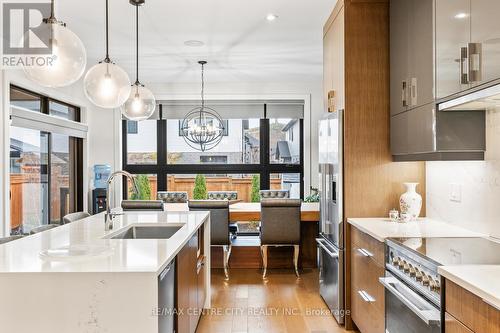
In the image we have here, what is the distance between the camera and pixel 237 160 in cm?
722

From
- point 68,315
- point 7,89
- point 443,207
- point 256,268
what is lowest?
point 256,268

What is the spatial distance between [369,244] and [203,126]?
3.87 m

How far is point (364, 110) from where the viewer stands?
324 centimetres

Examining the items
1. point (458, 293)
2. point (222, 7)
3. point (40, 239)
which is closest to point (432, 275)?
point (458, 293)

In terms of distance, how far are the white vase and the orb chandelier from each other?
11.5 feet

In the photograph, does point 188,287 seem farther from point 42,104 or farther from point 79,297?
point 42,104

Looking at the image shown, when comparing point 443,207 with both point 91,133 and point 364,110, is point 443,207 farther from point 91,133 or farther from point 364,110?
point 91,133

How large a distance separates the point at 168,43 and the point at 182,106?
7.76ft

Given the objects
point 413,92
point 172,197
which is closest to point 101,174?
point 172,197

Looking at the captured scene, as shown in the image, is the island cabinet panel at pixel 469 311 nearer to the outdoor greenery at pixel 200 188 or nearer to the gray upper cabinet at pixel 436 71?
the gray upper cabinet at pixel 436 71

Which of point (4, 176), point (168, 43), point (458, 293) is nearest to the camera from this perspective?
point (458, 293)

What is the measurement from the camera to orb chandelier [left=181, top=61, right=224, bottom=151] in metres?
6.15

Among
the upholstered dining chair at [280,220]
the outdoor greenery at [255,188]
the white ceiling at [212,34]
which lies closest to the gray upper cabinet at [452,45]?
the white ceiling at [212,34]

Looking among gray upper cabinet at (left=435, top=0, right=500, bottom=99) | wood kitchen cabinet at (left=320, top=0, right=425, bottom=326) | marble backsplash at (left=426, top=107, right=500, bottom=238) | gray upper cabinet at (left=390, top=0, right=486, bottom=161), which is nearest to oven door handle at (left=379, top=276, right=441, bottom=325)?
A: marble backsplash at (left=426, top=107, right=500, bottom=238)
